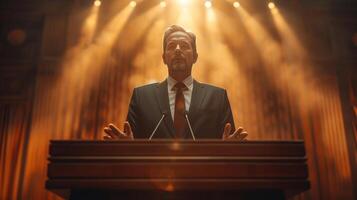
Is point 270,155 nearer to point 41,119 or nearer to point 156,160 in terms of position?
point 156,160

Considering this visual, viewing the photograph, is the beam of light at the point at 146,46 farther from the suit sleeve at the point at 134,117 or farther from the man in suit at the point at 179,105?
the suit sleeve at the point at 134,117

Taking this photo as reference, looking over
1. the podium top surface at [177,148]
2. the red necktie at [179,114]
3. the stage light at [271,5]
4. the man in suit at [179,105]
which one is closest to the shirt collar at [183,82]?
the man in suit at [179,105]

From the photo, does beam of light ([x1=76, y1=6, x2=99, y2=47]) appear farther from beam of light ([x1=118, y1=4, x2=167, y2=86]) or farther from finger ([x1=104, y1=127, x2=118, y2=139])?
finger ([x1=104, y1=127, x2=118, y2=139])

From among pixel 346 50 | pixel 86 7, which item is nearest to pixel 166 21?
pixel 86 7

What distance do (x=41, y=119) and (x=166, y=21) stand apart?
2.01 metres

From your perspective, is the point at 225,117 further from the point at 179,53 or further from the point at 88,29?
the point at 88,29

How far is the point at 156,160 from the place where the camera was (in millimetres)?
1090

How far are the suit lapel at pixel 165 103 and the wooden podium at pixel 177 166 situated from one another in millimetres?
617

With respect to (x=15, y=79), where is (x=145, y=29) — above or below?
above

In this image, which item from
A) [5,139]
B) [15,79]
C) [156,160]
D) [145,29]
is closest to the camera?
[156,160]

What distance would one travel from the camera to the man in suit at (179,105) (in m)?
1.78

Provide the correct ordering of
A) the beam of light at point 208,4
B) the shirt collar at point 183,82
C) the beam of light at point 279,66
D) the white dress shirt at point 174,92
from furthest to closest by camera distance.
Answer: the beam of light at point 208,4 → the beam of light at point 279,66 → the shirt collar at point 183,82 → the white dress shirt at point 174,92

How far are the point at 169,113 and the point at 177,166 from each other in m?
0.73

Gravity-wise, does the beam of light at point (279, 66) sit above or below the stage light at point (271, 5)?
below
